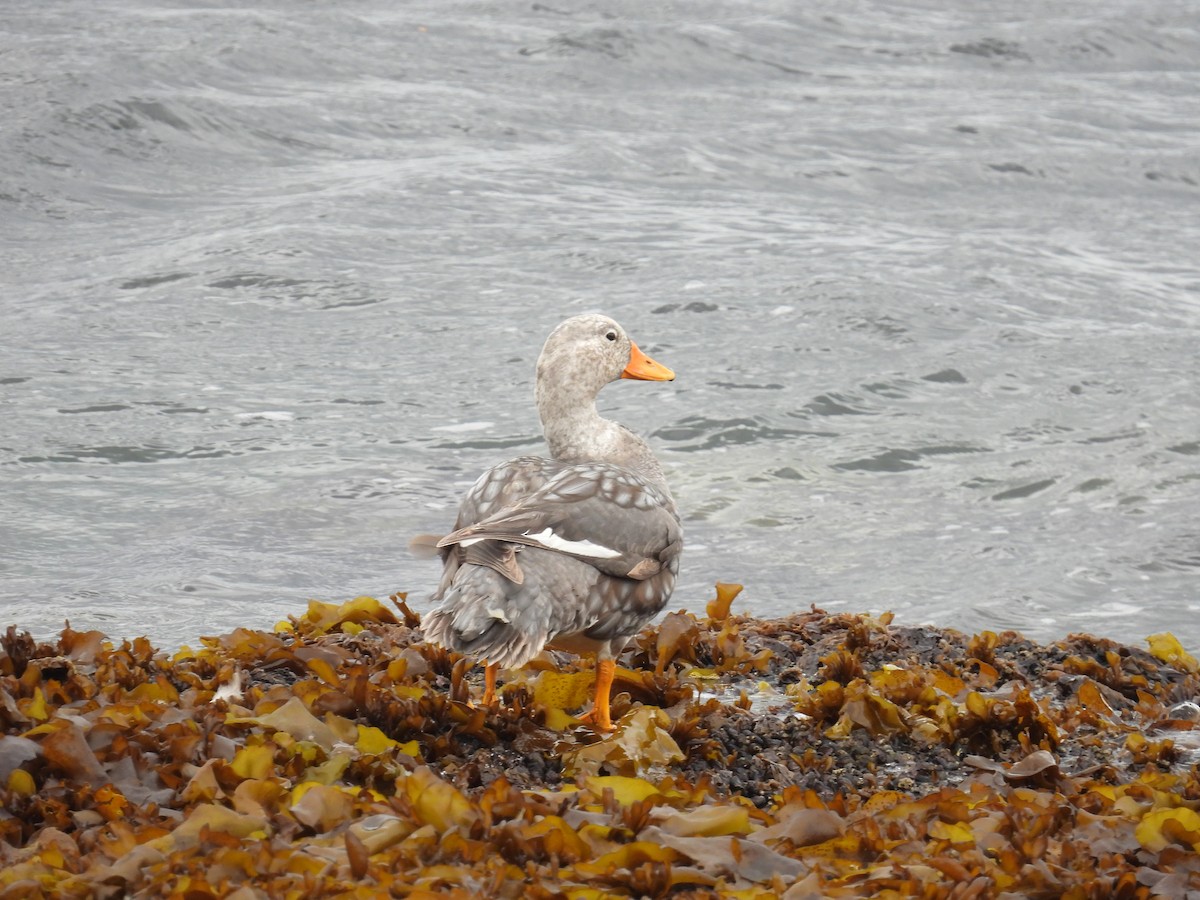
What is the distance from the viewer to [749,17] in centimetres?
2195

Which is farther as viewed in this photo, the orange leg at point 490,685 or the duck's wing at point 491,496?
the duck's wing at point 491,496

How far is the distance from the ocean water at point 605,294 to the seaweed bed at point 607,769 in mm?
2085

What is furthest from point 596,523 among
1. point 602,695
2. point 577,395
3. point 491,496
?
point 577,395

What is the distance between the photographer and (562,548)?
191 inches

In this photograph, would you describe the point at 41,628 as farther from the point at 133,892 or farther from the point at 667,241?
the point at 667,241

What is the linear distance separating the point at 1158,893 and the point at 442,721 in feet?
6.89

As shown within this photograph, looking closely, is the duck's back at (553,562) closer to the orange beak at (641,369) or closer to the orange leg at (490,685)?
the orange leg at (490,685)

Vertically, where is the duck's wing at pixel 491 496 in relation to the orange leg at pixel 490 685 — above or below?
above

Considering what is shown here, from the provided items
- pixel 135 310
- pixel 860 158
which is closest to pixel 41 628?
pixel 135 310

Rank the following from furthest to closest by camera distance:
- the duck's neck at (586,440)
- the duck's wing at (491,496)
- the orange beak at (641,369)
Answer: the orange beak at (641,369), the duck's neck at (586,440), the duck's wing at (491,496)

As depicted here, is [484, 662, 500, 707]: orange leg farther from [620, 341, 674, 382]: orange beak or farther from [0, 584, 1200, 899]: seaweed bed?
[620, 341, 674, 382]: orange beak

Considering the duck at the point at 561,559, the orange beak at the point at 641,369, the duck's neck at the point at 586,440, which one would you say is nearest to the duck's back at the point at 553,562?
the duck at the point at 561,559

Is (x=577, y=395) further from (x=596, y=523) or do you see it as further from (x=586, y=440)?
(x=596, y=523)

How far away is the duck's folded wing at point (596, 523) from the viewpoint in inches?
189
